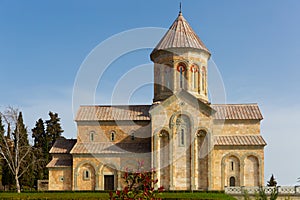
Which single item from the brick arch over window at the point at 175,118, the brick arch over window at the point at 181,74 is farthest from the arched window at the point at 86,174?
the brick arch over window at the point at 181,74

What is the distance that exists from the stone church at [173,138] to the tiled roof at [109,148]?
8cm

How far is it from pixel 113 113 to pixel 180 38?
870cm

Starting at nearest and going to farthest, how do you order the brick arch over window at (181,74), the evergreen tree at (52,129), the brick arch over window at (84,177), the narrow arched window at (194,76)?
1. the brick arch over window at (84,177)
2. the brick arch over window at (181,74)
3. the narrow arched window at (194,76)
4. the evergreen tree at (52,129)

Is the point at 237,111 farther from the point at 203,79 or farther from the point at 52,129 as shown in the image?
the point at 52,129

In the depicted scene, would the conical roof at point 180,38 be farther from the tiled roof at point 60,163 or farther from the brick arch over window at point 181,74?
the tiled roof at point 60,163

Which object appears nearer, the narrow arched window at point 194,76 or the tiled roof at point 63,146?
the narrow arched window at point 194,76

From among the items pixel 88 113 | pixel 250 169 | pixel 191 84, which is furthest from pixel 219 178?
pixel 88 113

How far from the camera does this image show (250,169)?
32031 mm

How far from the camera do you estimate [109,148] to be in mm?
33500

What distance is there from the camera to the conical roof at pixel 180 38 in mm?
34000

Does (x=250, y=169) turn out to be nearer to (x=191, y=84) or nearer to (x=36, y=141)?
(x=191, y=84)

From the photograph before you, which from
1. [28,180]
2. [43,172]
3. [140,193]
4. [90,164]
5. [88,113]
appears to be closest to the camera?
[140,193]

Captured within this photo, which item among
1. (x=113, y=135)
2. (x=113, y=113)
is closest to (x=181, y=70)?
(x=113, y=113)

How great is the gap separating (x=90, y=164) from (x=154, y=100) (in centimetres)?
751
